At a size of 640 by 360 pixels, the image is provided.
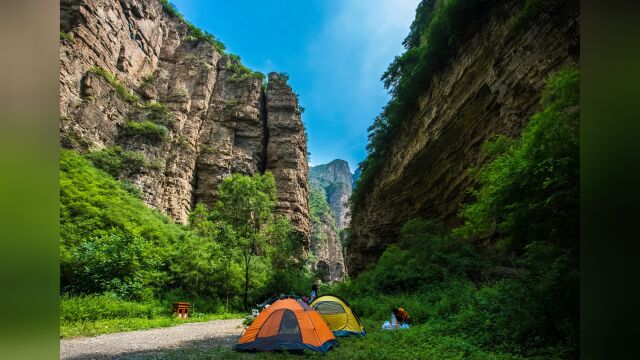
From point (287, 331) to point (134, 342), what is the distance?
4.58 metres

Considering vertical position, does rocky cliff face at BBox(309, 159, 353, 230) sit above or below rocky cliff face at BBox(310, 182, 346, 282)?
above

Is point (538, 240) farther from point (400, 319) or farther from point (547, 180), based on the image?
point (400, 319)

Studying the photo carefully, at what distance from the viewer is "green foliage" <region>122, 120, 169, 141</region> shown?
3038 centimetres

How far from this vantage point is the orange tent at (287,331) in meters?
7.36

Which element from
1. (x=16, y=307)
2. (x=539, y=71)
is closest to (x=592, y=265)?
Answer: (x=16, y=307)

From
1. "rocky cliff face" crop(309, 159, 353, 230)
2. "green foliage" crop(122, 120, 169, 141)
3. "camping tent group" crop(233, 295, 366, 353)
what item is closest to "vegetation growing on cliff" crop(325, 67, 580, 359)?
"camping tent group" crop(233, 295, 366, 353)

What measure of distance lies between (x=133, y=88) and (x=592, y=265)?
39.6 m

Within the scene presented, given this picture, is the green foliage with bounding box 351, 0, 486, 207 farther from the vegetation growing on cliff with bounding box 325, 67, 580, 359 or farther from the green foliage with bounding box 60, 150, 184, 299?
the green foliage with bounding box 60, 150, 184, 299

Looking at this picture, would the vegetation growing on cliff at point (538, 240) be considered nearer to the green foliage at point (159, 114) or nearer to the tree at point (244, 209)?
the tree at point (244, 209)

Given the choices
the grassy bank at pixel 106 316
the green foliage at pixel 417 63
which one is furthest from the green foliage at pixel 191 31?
the grassy bank at pixel 106 316

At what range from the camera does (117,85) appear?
30656mm

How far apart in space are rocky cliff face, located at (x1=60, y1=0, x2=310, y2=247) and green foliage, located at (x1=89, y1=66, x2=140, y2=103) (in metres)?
0.10

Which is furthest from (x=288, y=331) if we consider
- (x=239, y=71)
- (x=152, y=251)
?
(x=239, y=71)

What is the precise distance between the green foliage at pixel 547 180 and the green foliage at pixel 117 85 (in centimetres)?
3281
